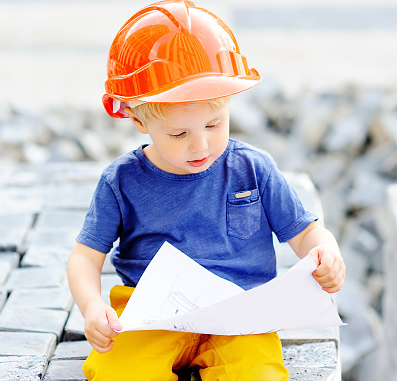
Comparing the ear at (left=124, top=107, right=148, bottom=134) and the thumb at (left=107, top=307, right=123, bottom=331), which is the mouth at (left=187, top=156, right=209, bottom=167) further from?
the thumb at (left=107, top=307, right=123, bottom=331)

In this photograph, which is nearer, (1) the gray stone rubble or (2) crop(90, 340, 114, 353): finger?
(2) crop(90, 340, 114, 353): finger

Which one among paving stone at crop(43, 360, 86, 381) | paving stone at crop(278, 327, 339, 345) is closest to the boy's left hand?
paving stone at crop(278, 327, 339, 345)

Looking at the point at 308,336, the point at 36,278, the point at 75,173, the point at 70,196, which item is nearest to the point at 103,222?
the point at 36,278

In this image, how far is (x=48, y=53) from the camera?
5648mm

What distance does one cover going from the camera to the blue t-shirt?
5.64ft

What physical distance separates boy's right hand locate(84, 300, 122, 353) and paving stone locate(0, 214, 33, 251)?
88 centimetres

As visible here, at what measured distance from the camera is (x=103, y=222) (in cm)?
172

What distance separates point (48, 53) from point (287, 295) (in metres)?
4.65

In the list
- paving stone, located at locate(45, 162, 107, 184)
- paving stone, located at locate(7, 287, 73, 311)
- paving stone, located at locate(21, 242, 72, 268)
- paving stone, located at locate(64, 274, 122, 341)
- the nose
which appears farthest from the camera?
paving stone, located at locate(45, 162, 107, 184)

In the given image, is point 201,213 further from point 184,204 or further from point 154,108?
point 154,108

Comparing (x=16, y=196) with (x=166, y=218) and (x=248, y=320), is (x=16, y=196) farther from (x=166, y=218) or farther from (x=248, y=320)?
(x=248, y=320)

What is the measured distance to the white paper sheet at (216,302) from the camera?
1416mm

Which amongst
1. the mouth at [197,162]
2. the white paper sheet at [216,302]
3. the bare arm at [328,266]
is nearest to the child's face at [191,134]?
the mouth at [197,162]

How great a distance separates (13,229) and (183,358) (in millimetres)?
1039
